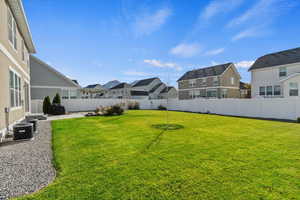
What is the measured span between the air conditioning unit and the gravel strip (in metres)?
0.46

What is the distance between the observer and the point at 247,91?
3136cm

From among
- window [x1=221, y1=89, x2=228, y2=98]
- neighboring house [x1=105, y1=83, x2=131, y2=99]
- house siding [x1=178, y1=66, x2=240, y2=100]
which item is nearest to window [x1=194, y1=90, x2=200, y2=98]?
house siding [x1=178, y1=66, x2=240, y2=100]

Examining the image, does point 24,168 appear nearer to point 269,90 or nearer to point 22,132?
point 22,132

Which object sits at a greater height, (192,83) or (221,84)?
(192,83)

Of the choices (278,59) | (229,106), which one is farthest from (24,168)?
(278,59)

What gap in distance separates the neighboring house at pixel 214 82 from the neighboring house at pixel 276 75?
16.8 feet

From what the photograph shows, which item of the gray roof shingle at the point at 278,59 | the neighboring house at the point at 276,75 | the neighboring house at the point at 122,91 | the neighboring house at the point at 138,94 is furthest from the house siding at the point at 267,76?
the neighboring house at the point at 122,91

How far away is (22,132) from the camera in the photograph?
5.54 meters

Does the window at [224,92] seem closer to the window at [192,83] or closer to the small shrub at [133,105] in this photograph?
the window at [192,83]

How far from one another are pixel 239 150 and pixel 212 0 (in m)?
9.30

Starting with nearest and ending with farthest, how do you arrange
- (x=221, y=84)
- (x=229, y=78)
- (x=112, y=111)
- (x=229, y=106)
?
(x=112, y=111) < (x=229, y=106) < (x=221, y=84) < (x=229, y=78)

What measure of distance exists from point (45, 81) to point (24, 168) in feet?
59.0

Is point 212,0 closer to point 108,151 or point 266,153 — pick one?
point 266,153

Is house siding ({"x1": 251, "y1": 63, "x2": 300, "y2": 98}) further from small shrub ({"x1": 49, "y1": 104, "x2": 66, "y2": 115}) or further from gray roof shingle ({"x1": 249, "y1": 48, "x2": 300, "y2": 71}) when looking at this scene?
small shrub ({"x1": 49, "y1": 104, "x2": 66, "y2": 115})
